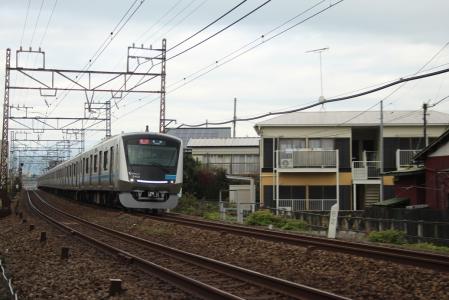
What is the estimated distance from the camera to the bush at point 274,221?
1980 cm

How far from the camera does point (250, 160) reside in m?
50.2

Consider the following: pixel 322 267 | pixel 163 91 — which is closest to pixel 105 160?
pixel 163 91

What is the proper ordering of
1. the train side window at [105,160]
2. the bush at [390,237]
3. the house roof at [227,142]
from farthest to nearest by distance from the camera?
the house roof at [227,142] < the train side window at [105,160] < the bush at [390,237]

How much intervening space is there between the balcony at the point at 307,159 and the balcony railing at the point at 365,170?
178 cm

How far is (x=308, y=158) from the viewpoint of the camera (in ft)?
115

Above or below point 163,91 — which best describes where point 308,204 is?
below

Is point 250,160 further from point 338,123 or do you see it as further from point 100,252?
point 100,252

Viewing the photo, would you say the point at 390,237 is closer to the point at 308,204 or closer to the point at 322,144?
the point at 308,204

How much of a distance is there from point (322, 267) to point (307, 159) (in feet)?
82.9

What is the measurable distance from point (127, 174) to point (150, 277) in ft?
40.5

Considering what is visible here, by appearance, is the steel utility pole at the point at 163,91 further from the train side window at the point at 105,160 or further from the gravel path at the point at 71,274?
the gravel path at the point at 71,274

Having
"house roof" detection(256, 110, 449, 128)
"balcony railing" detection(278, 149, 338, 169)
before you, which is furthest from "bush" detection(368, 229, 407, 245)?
"house roof" detection(256, 110, 449, 128)

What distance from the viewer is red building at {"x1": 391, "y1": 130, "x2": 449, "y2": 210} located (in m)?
21.2

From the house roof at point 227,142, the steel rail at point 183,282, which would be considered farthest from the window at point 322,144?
the steel rail at point 183,282
